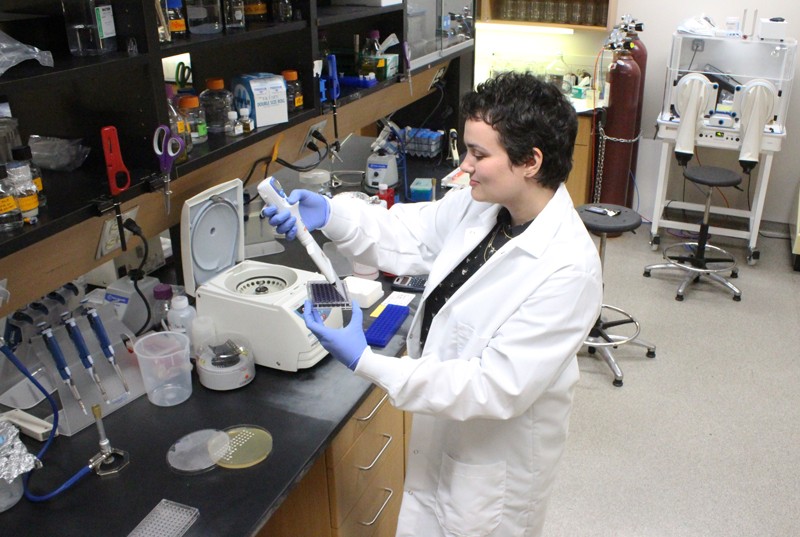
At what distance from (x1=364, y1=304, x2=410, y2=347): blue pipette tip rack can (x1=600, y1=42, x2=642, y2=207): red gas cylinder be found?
2.94 meters

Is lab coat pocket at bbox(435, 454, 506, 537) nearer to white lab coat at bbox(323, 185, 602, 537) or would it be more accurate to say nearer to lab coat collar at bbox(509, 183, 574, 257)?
white lab coat at bbox(323, 185, 602, 537)

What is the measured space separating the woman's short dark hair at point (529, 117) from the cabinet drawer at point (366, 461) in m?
0.83

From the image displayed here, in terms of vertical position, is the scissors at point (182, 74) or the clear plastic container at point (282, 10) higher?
the clear plastic container at point (282, 10)

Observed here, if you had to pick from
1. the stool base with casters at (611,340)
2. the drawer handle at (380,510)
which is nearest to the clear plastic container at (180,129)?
the drawer handle at (380,510)

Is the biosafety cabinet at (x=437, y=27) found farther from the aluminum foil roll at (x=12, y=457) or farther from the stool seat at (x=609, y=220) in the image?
the aluminum foil roll at (x=12, y=457)

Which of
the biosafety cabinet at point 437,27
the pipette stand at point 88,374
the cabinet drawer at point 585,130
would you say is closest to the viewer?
the pipette stand at point 88,374

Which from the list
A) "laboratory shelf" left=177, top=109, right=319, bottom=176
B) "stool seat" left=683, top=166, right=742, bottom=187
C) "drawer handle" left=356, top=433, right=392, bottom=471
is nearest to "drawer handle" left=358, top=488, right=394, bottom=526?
"drawer handle" left=356, top=433, right=392, bottom=471

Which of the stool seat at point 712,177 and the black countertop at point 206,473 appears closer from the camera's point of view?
the black countertop at point 206,473

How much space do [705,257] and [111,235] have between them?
367 centimetres

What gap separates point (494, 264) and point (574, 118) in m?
0.36

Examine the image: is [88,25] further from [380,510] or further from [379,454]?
[380,510]

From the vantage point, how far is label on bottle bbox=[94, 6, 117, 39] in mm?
1445

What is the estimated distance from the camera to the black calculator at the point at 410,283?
7.28ft

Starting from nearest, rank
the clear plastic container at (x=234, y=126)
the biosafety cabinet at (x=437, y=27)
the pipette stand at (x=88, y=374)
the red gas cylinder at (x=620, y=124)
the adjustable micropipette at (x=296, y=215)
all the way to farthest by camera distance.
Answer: the pipette stand at (x=88, y=374), the adjustable micropipette at (x=296, y=215), the clear plastic container at (x=234, y=126), the biosafety cabinet at (x=437, y=27), the red gas cylinder at (x=620, y=124)
